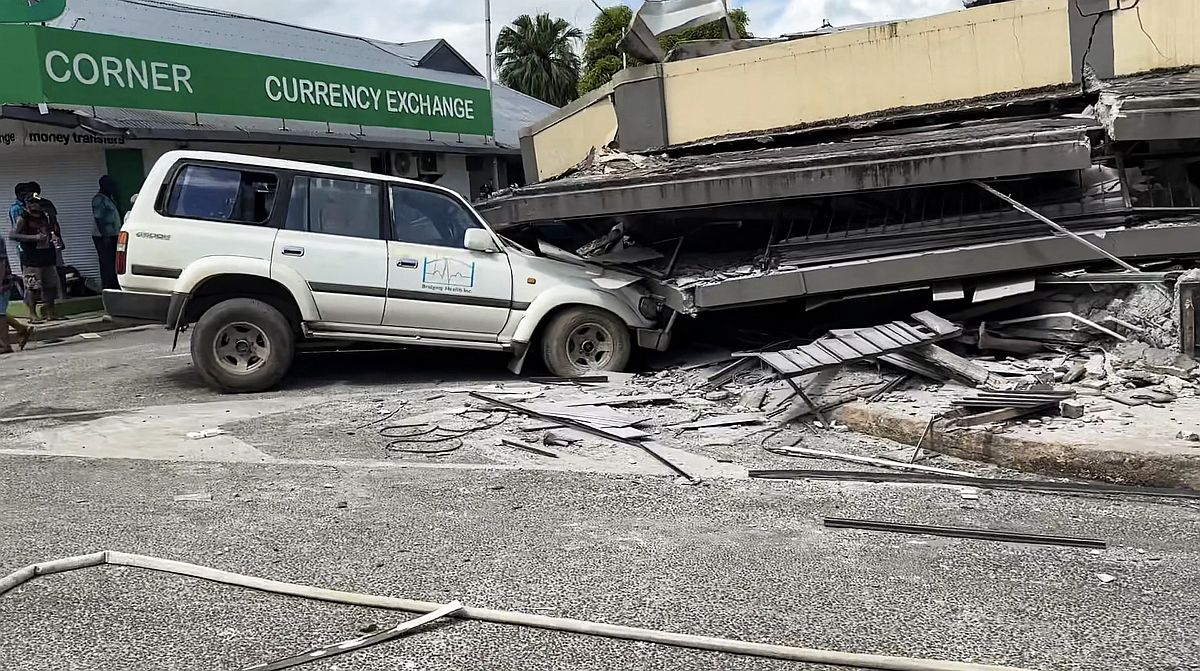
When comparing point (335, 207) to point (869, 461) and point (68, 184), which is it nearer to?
point (869, 461)

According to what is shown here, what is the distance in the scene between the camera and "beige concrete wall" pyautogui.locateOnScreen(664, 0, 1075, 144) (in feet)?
35.4

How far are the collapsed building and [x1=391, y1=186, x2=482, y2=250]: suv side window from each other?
59 centimetres

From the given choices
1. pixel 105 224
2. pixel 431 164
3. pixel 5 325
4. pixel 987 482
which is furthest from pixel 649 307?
pixel 431 164

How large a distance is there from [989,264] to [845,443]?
238 centimetres

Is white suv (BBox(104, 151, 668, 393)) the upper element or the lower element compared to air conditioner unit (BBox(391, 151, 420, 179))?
lower

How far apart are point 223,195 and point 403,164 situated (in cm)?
1328

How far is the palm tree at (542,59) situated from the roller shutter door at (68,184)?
3126 centimetres

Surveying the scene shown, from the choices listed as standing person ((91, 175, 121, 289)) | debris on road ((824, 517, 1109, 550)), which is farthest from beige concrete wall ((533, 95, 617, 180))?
debris on road ((824, 517, 1109, 550))

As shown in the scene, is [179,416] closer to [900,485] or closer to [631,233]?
[631,233]

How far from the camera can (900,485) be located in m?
5.62

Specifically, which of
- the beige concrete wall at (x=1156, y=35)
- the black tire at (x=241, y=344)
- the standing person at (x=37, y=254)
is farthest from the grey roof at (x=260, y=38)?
the beige concrete wall at (x=1156, y=35)

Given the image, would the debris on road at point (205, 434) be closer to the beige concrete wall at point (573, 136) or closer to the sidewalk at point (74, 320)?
the sidewalk at point (74, 320)

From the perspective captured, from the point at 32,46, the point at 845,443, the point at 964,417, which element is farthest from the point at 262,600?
the point at 32,46

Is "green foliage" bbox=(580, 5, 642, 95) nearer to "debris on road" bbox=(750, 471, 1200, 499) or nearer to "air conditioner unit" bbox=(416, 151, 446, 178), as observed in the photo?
"air conditioner unit" bbox=(416, 151, 446, 178)
